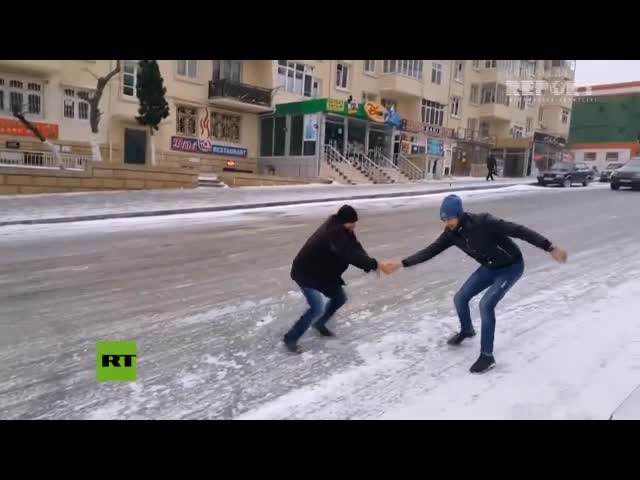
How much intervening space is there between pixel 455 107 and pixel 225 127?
21801 millimetres

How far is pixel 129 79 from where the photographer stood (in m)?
24.8

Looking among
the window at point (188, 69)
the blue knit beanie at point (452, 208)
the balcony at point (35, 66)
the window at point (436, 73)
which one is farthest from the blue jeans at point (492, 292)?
the window at point (436, 73)

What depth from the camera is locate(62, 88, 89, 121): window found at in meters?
23.0

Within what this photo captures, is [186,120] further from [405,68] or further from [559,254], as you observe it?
[559,254]

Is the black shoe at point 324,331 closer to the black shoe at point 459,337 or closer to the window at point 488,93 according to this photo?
the black shoe at point 459,337

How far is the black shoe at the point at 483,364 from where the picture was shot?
4.53 metres

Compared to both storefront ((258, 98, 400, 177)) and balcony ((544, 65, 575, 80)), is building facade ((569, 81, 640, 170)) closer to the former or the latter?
balcony ((544, 65, 575, 80))

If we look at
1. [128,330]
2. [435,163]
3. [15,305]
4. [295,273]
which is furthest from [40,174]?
[435,163]

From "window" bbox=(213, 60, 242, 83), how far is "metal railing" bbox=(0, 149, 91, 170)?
34.5ft

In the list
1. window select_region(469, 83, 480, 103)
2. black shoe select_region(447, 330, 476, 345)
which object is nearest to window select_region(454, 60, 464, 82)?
window select_region(469, 83, 480, 103)

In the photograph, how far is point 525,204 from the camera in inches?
728

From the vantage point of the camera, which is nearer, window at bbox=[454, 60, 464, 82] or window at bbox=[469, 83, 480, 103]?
window at bbox=[454, 60, 464, 82]
